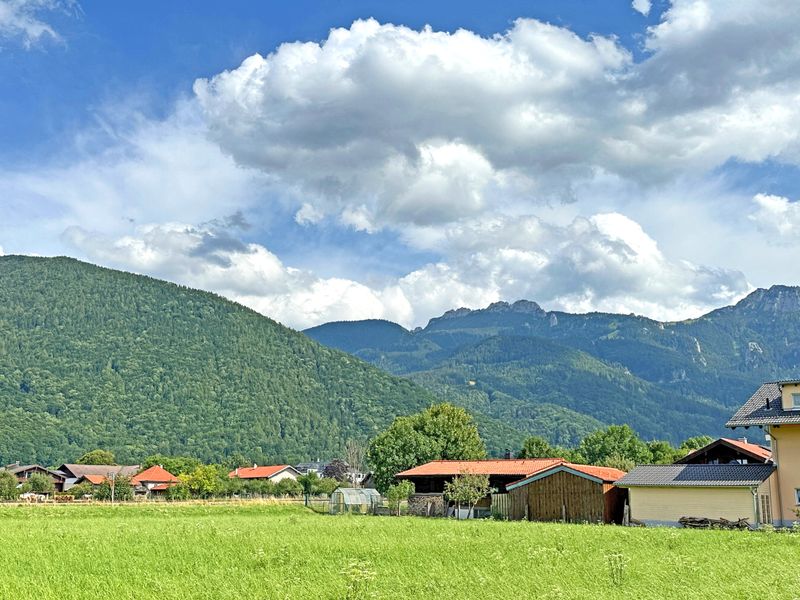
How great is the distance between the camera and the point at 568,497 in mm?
49406

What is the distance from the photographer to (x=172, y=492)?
89.9 m

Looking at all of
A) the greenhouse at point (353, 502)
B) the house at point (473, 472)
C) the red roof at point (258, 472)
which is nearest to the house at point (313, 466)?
the red roof at point (258, 472)

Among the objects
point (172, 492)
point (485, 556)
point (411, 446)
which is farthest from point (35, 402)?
point (485, 556)

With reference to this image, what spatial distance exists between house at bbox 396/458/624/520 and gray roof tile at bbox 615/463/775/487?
15.4 feet

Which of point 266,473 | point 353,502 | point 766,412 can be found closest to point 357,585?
point 766,412

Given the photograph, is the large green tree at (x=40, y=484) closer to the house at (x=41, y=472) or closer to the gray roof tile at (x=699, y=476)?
the house at (x=41, y=472)

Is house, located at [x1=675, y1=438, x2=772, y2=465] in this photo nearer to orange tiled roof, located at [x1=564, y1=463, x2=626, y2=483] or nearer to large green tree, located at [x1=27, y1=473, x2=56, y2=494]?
orange tiled roof, located at [x1=564, y1=463, x2=626, y2=483]

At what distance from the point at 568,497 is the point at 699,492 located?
9.81 m

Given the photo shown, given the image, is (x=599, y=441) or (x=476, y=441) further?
(x=599, y=441)

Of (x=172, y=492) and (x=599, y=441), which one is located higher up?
(x=599, y=441)

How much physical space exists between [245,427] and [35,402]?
155ft

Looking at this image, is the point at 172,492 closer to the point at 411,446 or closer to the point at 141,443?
the point at 411,446

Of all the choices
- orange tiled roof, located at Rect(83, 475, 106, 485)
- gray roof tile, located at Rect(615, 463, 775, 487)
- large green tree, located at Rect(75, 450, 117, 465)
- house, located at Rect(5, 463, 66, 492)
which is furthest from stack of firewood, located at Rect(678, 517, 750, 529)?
large green tree, located at Rect(75, 450, 117, 465)

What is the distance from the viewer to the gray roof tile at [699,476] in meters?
40.0
